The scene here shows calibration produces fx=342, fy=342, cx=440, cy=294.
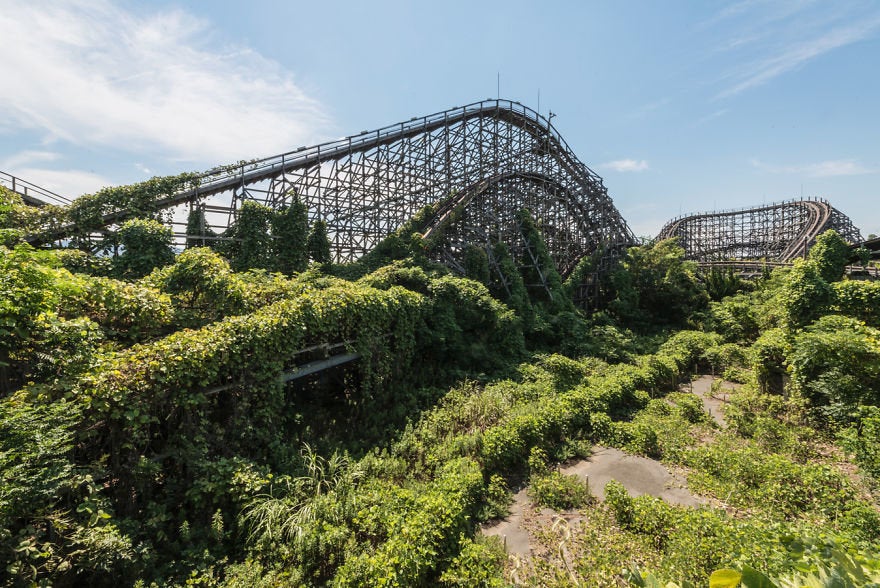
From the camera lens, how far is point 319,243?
14.5m

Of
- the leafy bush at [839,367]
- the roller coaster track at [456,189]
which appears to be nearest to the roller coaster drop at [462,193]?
the roller coaster track at [456,189]

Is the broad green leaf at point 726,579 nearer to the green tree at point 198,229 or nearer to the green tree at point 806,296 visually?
the green tree at point 806,296

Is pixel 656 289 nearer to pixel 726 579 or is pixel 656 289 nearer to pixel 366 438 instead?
pixel 366 438

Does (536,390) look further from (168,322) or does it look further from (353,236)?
(353,236)

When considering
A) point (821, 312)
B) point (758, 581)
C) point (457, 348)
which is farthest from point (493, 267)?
point (758, 581)

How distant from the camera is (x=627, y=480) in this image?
656cm

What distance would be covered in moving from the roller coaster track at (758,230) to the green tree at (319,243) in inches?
1438

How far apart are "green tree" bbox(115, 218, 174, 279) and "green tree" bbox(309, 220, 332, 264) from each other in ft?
16.9

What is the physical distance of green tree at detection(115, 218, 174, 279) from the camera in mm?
9734

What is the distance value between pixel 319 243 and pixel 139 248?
5877 millimetres

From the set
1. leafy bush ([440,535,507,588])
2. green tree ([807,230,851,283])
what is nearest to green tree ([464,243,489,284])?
leafy bush ([440,535,507,588])

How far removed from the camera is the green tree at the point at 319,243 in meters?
14.4

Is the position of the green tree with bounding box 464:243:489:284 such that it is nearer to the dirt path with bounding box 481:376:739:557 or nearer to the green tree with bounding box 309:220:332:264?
the green tree with bounding box 309:220:332:264

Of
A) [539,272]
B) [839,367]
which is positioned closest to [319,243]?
[539,272]
